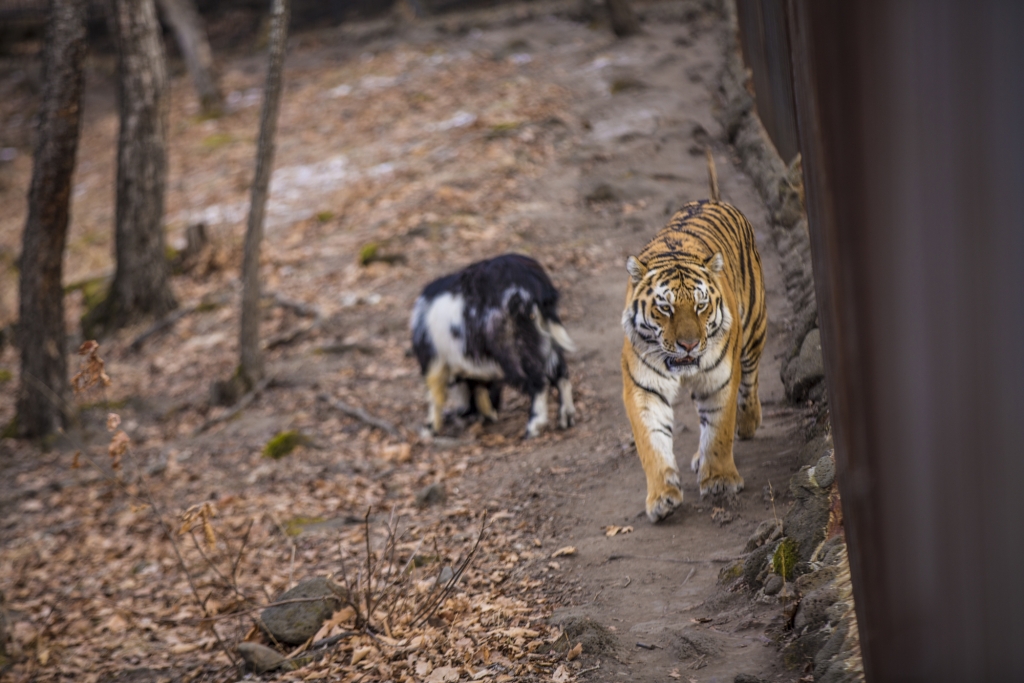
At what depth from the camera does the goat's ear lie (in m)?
4.40

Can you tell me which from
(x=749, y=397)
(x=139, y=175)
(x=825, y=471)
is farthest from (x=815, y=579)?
(x=139, y=175)

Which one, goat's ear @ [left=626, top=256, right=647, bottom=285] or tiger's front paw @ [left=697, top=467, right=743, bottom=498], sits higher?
goat's ear @ [left=626, top=256, right=647, bottom=285]

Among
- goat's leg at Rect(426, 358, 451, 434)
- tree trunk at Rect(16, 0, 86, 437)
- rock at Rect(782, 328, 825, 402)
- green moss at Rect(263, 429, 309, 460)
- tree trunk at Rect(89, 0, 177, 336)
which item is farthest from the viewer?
tree trunk at Rect(89, 0, 177, 336)

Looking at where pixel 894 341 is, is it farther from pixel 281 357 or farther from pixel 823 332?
pixel 281 357

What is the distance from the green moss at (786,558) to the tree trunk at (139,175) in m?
9.10

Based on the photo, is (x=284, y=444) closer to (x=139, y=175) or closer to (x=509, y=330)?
(x=509, y=330)

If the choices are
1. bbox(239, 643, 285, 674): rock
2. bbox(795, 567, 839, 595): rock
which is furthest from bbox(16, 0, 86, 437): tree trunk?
bbox(795, 567, 839, 595): rock

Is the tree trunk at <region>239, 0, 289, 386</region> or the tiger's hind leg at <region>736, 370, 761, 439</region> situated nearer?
the tiger's hind leg at <region>736, 370, 761, 439</region>

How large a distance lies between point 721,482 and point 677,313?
946 mm

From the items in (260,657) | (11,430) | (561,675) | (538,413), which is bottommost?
(11,430)

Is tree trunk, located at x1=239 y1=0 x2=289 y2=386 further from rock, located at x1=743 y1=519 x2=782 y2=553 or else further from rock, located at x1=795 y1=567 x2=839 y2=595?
rock, located at x1=795 y1=567 x2=839 y2=595

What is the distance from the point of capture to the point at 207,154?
16734 millimetres

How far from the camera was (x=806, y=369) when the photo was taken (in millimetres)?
4824

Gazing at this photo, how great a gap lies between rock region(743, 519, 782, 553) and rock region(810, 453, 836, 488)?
0.32m
